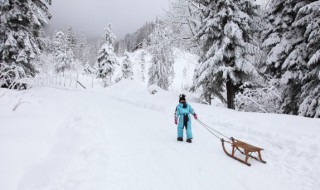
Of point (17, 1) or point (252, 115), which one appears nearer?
point (252, 115)

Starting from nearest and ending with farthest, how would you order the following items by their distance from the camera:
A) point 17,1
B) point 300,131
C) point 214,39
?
point 300,131 → point 214,39 → point 17,1

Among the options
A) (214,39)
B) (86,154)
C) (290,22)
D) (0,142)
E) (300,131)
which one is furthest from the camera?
(214,39)

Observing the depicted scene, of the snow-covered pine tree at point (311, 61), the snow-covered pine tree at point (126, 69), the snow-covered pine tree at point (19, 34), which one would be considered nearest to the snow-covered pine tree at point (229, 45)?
the snow-covered pine tree at point (311, 61)

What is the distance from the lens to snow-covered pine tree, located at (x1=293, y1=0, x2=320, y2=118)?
11055 millimetres

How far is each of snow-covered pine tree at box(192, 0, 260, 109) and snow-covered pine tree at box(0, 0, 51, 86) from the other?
42.1 ft

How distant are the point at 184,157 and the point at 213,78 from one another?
8203mm

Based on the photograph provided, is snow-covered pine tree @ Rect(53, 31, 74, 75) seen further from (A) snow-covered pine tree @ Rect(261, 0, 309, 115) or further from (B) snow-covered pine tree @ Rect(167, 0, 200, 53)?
(A) snow-covered pine tree @ Rect(261, 0, 309, 115)

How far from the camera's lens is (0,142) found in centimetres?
606

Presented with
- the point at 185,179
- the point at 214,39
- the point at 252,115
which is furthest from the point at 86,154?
the point at 214,39

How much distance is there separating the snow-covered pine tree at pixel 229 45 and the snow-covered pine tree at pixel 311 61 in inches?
105

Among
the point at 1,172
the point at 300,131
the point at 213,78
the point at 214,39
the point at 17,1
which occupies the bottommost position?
the point at 1,172

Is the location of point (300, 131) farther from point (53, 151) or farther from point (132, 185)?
point (53, 151)

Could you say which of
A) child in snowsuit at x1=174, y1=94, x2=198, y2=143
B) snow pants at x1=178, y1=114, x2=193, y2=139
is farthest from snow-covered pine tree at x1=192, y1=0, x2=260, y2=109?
snow pants at x1=178, y1=114, x2=193, y2=139

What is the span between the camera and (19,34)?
1872 centimetres
